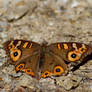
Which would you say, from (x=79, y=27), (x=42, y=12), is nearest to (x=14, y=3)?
(x=42, y=12)

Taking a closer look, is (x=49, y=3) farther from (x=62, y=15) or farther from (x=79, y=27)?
(x=79, y=27)

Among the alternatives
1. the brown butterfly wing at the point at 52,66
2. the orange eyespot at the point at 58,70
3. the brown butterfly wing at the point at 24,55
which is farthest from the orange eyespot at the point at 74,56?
the brown butterfly wing at the point at 24,55

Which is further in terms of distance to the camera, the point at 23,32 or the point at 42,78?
the point at 23,32

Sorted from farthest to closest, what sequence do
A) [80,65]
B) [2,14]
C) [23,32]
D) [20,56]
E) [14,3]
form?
[14,3], [2,14], [23,32], [80,65], [20,56]

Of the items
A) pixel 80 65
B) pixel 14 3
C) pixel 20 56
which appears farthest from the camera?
pixel 14 3

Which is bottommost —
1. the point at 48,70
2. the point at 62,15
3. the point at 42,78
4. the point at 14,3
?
the point at 42,78

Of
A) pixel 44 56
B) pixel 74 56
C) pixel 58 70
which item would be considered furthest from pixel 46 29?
pixel 58 70

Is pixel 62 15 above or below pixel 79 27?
above

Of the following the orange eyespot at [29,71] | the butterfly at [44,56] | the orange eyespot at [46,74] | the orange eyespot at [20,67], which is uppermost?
the butterfly at [44,56]

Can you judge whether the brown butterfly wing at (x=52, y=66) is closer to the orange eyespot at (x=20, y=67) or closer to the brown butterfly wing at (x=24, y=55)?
the brown butterfly wing at (x=24, y=55)
